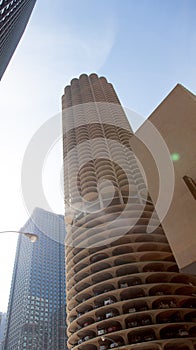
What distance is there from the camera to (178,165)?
38.4 feet

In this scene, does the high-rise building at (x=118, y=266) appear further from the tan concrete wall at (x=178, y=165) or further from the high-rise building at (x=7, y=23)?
the tan concrete wall at (x=178, y=165)

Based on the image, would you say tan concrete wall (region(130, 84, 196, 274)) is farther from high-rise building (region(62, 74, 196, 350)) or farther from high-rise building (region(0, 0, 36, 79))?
high-rise building (region(62, 74, 196, 350))

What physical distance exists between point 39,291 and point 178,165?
135633 millimetres

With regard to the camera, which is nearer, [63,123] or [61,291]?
[63,123]

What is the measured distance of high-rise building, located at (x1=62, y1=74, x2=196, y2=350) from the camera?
4550cm

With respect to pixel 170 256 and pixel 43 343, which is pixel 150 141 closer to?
pixel 170 256

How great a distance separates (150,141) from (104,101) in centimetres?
8502

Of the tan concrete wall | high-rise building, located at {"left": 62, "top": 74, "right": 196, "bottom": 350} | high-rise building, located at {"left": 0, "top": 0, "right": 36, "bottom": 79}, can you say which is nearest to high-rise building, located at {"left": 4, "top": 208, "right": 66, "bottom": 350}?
high-rise building, located at {"left": 62, "top": 74, "right": 196, "bottom": 350}

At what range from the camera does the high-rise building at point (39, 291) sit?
120 meters

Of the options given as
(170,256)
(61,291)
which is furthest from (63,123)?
(61,291)

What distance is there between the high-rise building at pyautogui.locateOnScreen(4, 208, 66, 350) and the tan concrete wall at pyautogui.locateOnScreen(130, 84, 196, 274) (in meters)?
128

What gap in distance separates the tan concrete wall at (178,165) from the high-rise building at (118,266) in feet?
127

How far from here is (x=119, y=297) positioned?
158ft

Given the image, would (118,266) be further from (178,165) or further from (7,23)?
(7,23)
